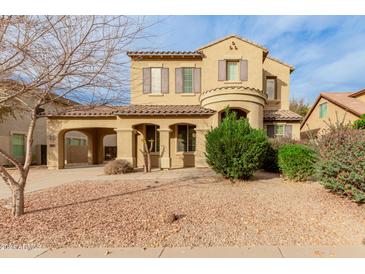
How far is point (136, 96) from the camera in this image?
14586 millimetres

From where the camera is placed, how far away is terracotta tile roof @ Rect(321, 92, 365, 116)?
16.2 metres

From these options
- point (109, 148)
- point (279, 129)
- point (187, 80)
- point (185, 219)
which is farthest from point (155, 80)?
point (109, 148)

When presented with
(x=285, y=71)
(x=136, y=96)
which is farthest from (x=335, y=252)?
(x=285, y=71)

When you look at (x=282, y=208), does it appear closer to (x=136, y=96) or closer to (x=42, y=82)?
(x=42, y=82)

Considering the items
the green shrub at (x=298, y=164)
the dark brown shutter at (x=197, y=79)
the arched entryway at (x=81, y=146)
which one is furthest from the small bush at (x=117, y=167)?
the green shrub at (x=298, y=164)

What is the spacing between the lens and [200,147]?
41.7 ft

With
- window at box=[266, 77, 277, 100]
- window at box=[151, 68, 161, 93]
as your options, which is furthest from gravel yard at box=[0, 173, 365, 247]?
window at box=[266, 77, 277, 100]

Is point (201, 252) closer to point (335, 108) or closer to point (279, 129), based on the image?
point (279, 129)

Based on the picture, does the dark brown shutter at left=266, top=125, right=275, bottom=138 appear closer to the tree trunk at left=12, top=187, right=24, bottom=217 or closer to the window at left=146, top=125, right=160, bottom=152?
the window at left=146, top=125, right=160, bottom=152

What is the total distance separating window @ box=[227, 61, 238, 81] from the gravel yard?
Result: 9.52 m

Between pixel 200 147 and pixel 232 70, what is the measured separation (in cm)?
619

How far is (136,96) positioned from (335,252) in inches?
538

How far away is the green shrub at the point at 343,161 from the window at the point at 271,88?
1029 cm

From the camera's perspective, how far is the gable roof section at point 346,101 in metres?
16.2
